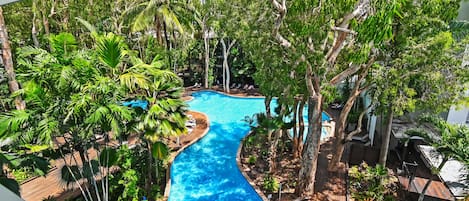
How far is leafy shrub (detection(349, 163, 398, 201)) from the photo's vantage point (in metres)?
11.6

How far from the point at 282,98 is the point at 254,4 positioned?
3699 mm

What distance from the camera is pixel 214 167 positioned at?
14.6 m

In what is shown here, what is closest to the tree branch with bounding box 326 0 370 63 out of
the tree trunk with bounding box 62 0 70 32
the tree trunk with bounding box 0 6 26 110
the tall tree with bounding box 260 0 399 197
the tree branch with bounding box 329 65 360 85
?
the tall tree with bounding box 260 0 399 197

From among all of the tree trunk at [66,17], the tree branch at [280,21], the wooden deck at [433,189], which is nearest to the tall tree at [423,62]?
the wooden deck at [433,189]

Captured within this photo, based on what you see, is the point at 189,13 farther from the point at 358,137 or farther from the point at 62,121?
the point at 62,121

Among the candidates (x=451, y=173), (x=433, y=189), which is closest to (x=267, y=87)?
(x=433, y=189)

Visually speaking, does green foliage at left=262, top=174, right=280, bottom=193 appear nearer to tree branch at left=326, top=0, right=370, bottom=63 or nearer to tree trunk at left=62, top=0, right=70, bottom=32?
tree branch at left=326, top=0, right=370, bottom=63

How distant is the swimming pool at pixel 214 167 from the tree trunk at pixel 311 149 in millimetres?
1892

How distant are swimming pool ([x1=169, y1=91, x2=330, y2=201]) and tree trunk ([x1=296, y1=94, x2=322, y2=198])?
1892 millimetres

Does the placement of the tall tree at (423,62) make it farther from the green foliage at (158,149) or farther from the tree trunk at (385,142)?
the green foliage at (158,149)

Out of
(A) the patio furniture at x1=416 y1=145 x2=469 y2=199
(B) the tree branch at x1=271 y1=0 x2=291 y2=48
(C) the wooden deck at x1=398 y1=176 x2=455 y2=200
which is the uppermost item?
(B) the tree branch at x1=271 y1=0 x2=291 y2=48

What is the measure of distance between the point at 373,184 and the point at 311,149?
3.18 m

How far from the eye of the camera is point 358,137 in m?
16.6

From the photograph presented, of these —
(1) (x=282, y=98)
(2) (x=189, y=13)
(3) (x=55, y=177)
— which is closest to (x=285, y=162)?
(1) (x=282, y=98)
